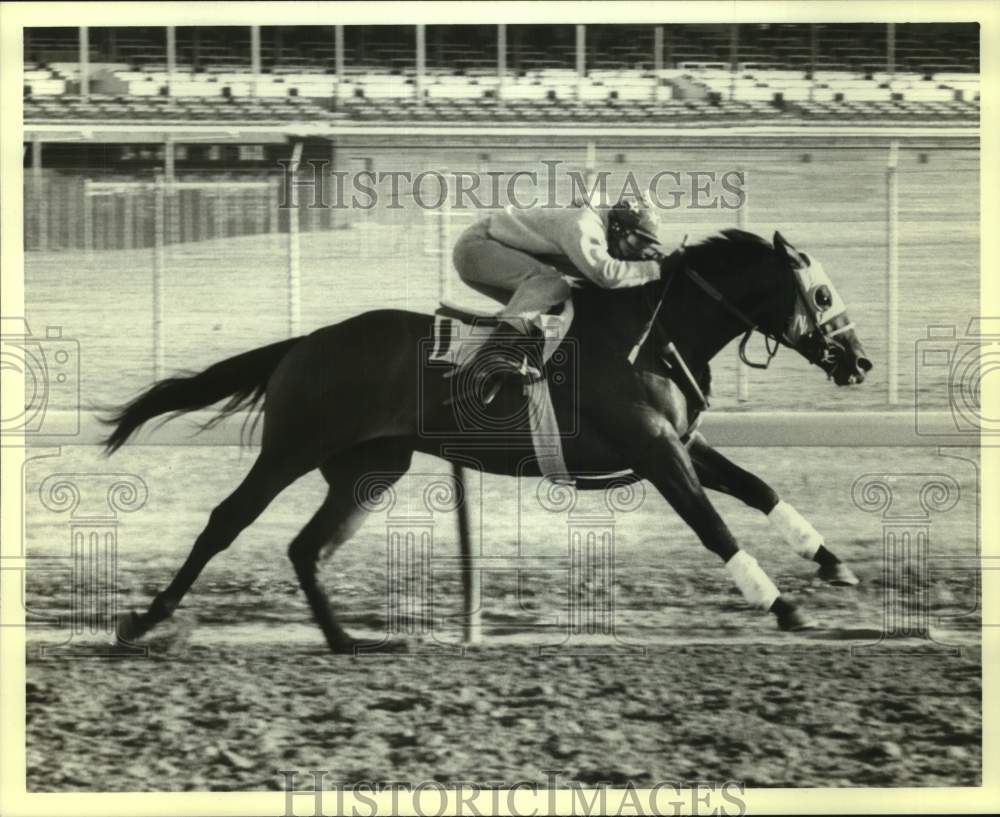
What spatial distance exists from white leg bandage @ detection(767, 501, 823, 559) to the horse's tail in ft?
5.29

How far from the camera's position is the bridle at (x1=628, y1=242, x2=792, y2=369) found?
601 cm

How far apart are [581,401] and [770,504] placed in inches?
26.9

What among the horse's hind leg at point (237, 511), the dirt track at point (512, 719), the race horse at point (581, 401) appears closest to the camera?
the dirt track at point (512, 719)

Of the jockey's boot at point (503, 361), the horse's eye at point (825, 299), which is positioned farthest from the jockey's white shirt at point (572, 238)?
the horse's eye at point (825, 299)

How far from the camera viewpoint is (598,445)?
19.6 ft

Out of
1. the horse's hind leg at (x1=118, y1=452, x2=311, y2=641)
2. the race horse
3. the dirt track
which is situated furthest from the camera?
the horse's hind leg at (x1=118, y1=452, x2=311, y2=641)

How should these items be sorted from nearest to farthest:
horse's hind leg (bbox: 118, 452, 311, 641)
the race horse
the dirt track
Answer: the dirt track < the race horse < horse's hind leg (bbox: 118, 452, 311, 641)

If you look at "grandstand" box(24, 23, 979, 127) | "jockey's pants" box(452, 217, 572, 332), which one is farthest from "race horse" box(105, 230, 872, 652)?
"grandstand" box(24, 23, 979, 127)

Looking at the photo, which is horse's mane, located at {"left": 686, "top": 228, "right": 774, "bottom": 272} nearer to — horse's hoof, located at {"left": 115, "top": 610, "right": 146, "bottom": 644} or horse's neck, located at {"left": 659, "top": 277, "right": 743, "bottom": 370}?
horse's neck, located at {"left": 659, "top": 277, "right": 743, "bottom": 370}

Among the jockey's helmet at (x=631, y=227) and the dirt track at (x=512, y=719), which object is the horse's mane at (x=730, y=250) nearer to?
the jockey's helmet at (x=631, y=227)

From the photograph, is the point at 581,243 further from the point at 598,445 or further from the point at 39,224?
the point at 39,224

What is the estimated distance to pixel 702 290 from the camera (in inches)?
237

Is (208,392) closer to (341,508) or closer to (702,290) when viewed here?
(341,508)

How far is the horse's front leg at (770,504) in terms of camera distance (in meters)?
6.05
